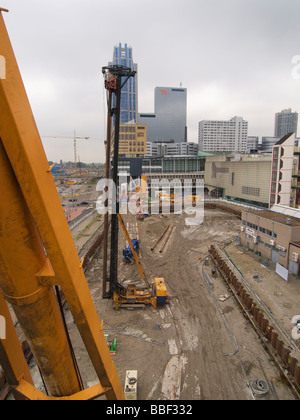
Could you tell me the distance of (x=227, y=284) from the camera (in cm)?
1543

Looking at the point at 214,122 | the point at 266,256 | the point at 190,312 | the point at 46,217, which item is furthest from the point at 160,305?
the point at 214,122

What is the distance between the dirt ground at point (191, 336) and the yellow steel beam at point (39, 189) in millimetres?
7158

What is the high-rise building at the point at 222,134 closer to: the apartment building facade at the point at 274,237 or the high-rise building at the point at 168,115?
the high-rise building at the point at 168,115

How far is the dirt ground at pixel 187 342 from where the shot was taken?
27.1 ft

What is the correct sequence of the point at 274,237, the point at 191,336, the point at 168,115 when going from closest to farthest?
the point at 191,336 → the point at 274,237 → the point at 168,115

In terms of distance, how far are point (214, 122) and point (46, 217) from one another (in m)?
164

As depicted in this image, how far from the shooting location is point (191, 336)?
10844 millimetres

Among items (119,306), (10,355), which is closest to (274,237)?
(119,306)

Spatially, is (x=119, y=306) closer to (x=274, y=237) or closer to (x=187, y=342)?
(x=187, y=342)

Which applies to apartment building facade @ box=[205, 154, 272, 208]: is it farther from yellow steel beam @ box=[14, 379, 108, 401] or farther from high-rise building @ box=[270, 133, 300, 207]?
yellow steel beam @ box=[14, 379, 108, 401]

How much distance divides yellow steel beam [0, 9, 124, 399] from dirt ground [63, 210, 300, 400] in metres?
7.12

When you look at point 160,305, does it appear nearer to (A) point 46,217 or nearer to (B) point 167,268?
(B) point 167,268

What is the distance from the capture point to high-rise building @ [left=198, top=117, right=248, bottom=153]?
152 meters

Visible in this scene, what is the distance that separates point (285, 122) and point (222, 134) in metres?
47.5
